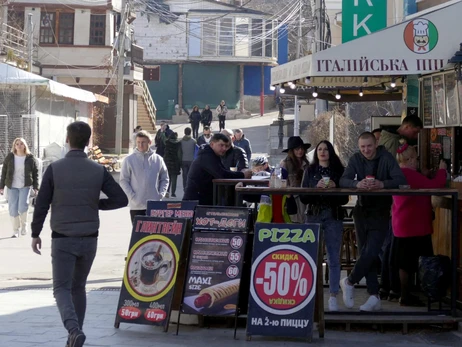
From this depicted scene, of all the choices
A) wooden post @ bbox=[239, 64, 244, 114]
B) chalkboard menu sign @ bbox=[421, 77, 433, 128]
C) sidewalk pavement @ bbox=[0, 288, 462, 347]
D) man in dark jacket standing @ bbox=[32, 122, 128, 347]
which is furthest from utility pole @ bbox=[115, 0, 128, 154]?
man in dark jacket standing @ bbox=[32, 122, 128, 347]

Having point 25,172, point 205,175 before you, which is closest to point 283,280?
point 205,175

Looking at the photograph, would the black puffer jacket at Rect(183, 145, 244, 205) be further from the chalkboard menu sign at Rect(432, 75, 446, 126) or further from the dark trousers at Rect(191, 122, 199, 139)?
the dark trousers at Rect(191, 122, 199, 139)

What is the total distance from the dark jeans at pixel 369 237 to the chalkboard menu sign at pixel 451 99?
2155mm

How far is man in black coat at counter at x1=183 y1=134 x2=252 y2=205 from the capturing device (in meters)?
9.80

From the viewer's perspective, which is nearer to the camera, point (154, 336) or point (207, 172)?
point (154, 336)

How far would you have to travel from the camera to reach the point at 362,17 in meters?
16.1

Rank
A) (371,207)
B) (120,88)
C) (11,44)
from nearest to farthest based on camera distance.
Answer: (371,207) < (11,44) < (120,88)

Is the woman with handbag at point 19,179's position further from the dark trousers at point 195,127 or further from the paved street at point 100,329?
the dark trousers at point 195,127

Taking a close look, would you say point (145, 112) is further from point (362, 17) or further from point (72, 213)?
point (72, 213)

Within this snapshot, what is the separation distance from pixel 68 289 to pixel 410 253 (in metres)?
3.62

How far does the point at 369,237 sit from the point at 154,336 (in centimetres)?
221

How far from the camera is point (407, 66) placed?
902cm

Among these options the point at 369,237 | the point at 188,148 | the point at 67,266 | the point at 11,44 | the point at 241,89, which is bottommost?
the point at 67,266

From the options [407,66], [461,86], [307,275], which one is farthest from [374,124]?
[307,275]
